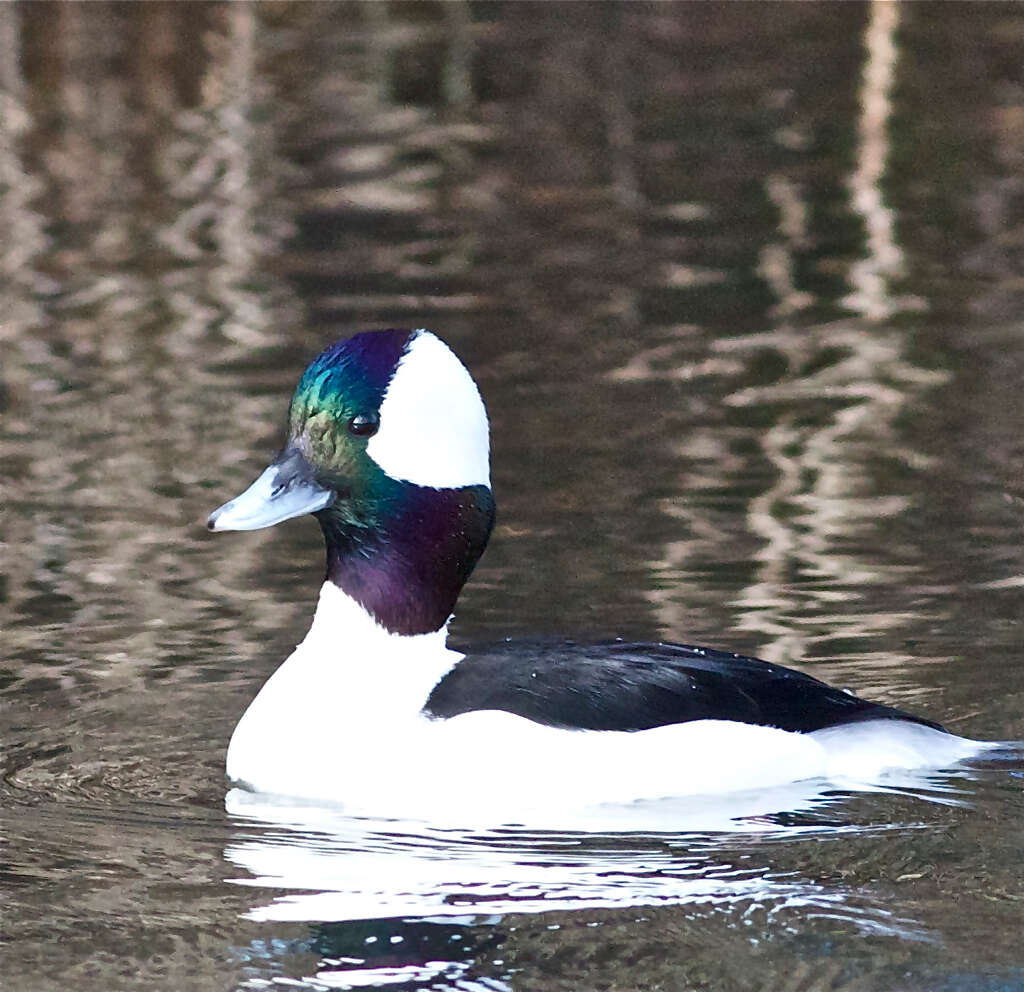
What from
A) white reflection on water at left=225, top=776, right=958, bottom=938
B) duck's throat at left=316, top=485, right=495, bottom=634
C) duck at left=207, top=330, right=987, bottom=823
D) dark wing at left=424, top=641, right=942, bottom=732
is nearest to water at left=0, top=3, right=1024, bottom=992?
white reflection on water at left=225, top=776, right=958, bottom=938

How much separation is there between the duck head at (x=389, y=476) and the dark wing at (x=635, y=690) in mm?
288

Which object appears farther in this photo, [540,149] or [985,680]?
[540,149]

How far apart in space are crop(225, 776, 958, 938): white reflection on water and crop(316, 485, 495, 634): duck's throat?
1.99 feet

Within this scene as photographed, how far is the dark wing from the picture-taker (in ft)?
20.8

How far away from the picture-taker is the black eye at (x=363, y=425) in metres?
6.53

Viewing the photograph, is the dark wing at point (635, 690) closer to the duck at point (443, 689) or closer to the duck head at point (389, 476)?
the duck at point (443, 689)

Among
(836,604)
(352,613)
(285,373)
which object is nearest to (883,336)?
(285,373)

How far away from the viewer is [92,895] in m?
6.01

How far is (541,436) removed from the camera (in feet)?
34.8

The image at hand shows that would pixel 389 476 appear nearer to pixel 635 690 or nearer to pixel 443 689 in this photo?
pixel 443 689

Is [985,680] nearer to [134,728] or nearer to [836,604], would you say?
[836,604]

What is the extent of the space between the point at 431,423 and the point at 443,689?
0.73m

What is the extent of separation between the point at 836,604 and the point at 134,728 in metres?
2.47

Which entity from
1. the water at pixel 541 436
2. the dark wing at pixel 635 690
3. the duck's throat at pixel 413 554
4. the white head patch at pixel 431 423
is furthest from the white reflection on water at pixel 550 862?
the white head patch at pixel 431 423
